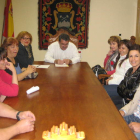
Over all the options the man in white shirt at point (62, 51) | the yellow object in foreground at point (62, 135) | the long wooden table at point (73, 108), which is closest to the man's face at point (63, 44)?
the man in white shirt at point (62, 51)

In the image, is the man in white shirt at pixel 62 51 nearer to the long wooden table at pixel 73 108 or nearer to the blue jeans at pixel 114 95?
the blue jeans at pixel 114 95

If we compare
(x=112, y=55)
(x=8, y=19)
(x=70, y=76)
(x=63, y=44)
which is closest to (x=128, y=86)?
(x=70, y=76)

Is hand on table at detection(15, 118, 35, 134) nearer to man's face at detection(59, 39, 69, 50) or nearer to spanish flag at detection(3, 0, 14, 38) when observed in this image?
man's face at detection(59, 39, 69, 50)

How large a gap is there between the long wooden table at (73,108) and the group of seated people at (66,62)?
6 centimetres

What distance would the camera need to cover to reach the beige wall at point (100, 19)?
4730 millimetres

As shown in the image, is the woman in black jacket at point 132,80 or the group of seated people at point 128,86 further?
the woman in black jacket at point 132,80

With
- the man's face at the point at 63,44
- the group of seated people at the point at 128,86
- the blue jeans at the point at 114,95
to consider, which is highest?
the man's face at the point at 63,44

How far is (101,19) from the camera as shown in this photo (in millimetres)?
4824

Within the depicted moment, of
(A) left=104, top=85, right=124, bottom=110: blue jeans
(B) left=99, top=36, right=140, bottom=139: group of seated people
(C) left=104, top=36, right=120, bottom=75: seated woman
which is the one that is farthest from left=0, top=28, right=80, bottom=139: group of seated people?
(A) left=104, top=85, right=124, bottom=110: blue jeans

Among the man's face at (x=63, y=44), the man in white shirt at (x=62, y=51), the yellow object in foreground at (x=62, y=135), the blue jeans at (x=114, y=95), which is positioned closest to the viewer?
the yellow object in foreground at (x=62, y=135)

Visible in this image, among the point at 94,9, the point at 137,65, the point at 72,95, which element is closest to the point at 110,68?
the point at 137,65

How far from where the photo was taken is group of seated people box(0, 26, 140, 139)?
3.35ft

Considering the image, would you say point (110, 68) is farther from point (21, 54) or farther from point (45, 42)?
point (45, 42)

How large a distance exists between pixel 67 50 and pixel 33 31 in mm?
1822
